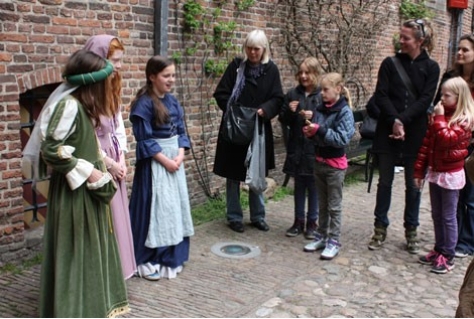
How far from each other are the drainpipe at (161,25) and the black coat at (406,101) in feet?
7.57

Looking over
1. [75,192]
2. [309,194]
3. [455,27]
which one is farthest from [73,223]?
[455,27]

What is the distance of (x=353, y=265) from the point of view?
5273 mm

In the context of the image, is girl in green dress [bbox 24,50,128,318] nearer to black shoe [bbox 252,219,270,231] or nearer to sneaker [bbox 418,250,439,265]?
black shoe [bbox 252,219,270,231]

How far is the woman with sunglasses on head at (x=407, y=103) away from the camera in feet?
17.5

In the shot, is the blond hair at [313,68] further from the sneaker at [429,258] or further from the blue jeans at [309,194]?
the sneaker at [429,258]

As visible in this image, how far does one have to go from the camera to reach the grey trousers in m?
5.29

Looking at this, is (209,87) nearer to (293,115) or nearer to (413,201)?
(293,115)

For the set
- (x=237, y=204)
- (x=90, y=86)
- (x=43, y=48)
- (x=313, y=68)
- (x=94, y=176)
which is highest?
(x=43, y=48)

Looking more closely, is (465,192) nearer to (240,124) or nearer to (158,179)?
(240,124)

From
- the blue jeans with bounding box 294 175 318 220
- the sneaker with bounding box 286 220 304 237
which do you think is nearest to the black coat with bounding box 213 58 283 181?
the blue jeans with bounding box 294 175 318 220

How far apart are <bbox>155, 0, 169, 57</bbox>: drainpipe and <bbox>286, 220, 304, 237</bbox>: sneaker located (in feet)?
7.60

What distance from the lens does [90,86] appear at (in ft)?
11.2

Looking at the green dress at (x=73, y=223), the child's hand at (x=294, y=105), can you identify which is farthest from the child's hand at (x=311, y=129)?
the green dress at (x=73, y=223)

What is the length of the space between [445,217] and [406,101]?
1124mm
